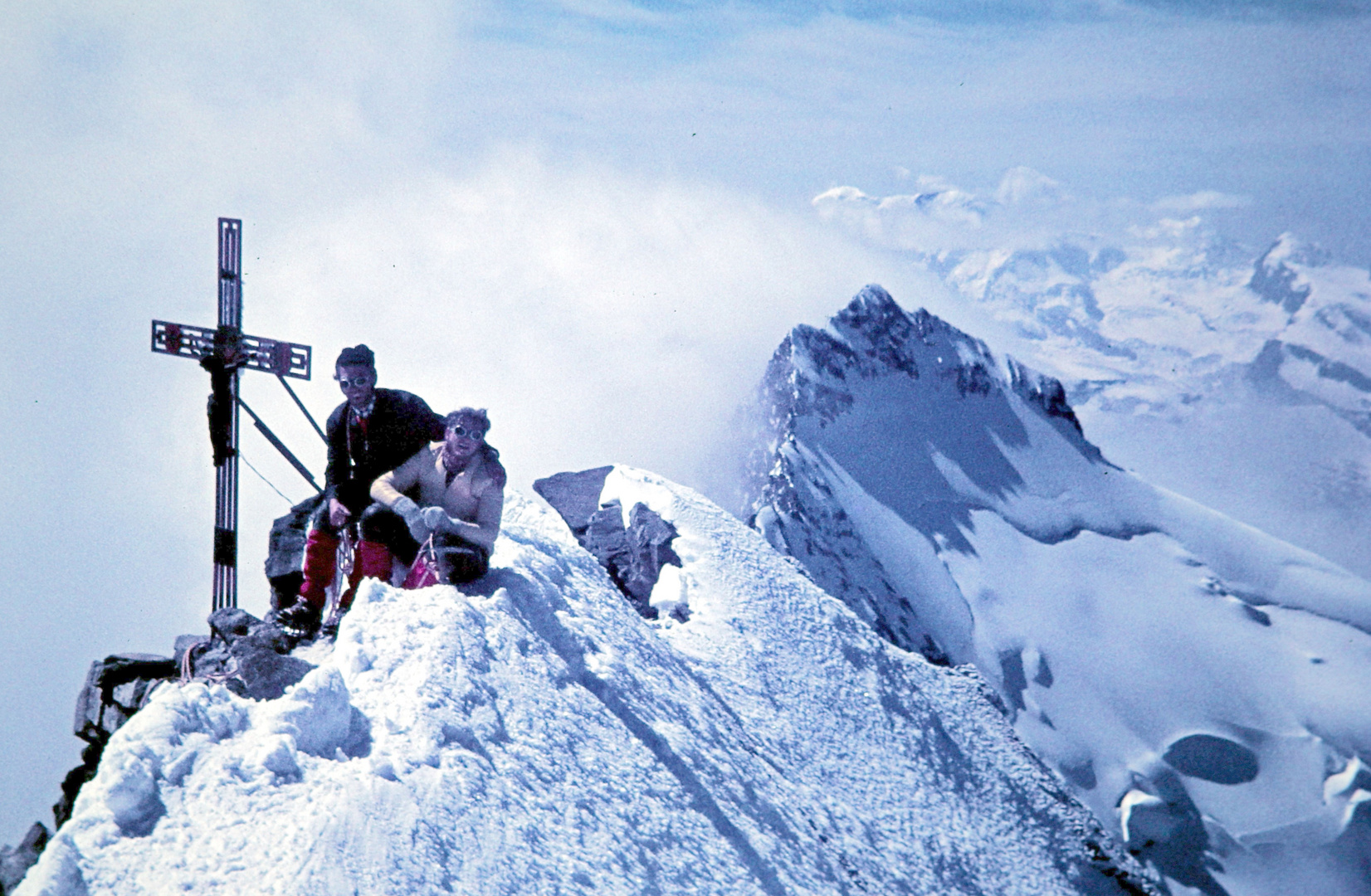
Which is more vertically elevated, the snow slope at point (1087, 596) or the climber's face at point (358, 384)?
the climber's face at point (358, 384)

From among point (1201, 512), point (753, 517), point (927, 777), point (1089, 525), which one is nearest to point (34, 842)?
point (927, 777)

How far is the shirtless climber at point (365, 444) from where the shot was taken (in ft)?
23.2

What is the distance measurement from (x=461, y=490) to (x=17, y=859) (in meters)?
3.27

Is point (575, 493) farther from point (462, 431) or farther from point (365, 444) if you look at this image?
point (462, 431)

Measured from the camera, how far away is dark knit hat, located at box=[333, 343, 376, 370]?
7047mm

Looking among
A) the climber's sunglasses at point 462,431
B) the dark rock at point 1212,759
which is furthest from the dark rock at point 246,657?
the dark rock at point 1212,759

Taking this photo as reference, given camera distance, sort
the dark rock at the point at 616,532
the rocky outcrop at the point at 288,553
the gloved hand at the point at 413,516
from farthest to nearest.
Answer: the dark rock at the point at 616,532 → the rocky outcrop at the point at 288,553 → the gloved hand at the point at 413,516

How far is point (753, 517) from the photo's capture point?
4312 cm

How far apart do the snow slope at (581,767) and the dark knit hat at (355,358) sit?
73.6 inches

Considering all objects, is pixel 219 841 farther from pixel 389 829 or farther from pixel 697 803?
pixel 697 803

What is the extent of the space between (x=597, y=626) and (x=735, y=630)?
108 inches

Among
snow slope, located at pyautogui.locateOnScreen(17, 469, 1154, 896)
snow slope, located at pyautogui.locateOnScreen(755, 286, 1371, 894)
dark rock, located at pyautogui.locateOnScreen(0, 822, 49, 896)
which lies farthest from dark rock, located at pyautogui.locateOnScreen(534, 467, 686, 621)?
snow slope, located at pyautogui.locateOnScreen(755, 286, 1371, 894)

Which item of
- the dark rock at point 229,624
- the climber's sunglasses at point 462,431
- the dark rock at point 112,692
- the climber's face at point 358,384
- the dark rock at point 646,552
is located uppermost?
the climber's face at point 358,384

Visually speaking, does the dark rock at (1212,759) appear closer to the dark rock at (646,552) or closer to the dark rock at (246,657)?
the dark rock at (646,552)
